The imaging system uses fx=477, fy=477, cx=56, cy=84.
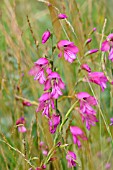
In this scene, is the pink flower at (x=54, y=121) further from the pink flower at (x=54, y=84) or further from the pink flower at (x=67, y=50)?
the pink flower at (x=67, y=50)

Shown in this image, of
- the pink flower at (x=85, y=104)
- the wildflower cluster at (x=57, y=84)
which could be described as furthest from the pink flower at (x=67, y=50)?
the pink flower at (x=85, y=104)

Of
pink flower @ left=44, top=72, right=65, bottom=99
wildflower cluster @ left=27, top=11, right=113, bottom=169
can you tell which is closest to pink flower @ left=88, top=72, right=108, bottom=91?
wildflower cluster @ left=27, top=11, right=113, bottom=169

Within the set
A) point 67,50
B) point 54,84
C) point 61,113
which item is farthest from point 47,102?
point 61,113

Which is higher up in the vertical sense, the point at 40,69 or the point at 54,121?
the point at 40,69

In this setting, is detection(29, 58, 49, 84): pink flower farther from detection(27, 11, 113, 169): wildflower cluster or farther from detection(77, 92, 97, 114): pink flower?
detection(77, 92, 97, 114): pink flower

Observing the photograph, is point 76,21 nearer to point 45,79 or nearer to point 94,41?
point 45,79

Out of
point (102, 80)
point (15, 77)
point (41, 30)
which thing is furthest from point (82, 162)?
point (41, 30)

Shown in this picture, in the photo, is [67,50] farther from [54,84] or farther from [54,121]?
[54,121]

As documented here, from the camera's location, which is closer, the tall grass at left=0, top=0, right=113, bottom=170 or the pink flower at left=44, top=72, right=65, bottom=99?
the pink flower at left=44, top=72, right=65, bottom=99
